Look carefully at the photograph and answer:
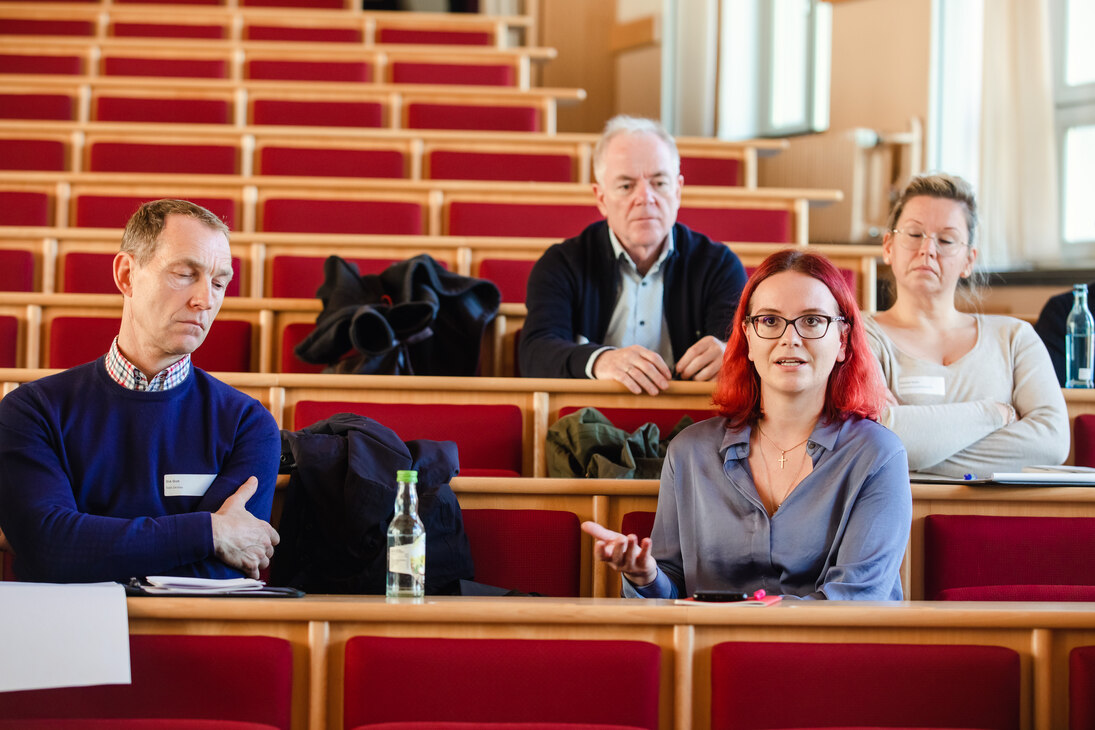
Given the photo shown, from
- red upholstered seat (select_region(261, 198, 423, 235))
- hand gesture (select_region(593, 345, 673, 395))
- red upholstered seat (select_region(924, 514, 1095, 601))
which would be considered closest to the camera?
red upholstered seat (select_region(924, 514, 1095, 601))

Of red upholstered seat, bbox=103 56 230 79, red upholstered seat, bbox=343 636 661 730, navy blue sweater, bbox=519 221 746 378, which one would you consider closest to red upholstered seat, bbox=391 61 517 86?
red upholstered seat, bbox=103 56 230 79

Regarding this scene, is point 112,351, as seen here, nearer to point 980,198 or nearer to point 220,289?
point 220,289

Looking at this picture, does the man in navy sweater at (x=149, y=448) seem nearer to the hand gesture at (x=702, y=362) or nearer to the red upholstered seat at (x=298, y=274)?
the hand gesture at (x=702, y=362)

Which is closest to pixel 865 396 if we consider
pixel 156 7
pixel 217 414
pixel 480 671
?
pixel 480 671

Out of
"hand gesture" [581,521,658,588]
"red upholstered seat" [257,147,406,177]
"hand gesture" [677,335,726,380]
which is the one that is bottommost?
"hand gesture" [581,521,658,588]

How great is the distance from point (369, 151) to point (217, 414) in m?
1.66

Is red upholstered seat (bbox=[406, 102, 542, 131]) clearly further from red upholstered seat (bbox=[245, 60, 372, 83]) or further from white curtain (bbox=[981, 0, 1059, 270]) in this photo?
white curtain (bbox=[981, 0, 1059, 270])

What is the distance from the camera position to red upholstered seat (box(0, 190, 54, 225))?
229 centimetres

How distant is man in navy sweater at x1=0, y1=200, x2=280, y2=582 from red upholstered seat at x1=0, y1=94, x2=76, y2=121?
211cm

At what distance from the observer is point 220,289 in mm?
1060

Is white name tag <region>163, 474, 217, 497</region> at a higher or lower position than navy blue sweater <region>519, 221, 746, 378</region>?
lower

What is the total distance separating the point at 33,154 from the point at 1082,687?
2.48 meters

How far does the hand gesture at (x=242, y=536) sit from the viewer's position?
950 mm

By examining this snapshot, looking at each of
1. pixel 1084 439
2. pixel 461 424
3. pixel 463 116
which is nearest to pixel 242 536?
pixel 461 424
